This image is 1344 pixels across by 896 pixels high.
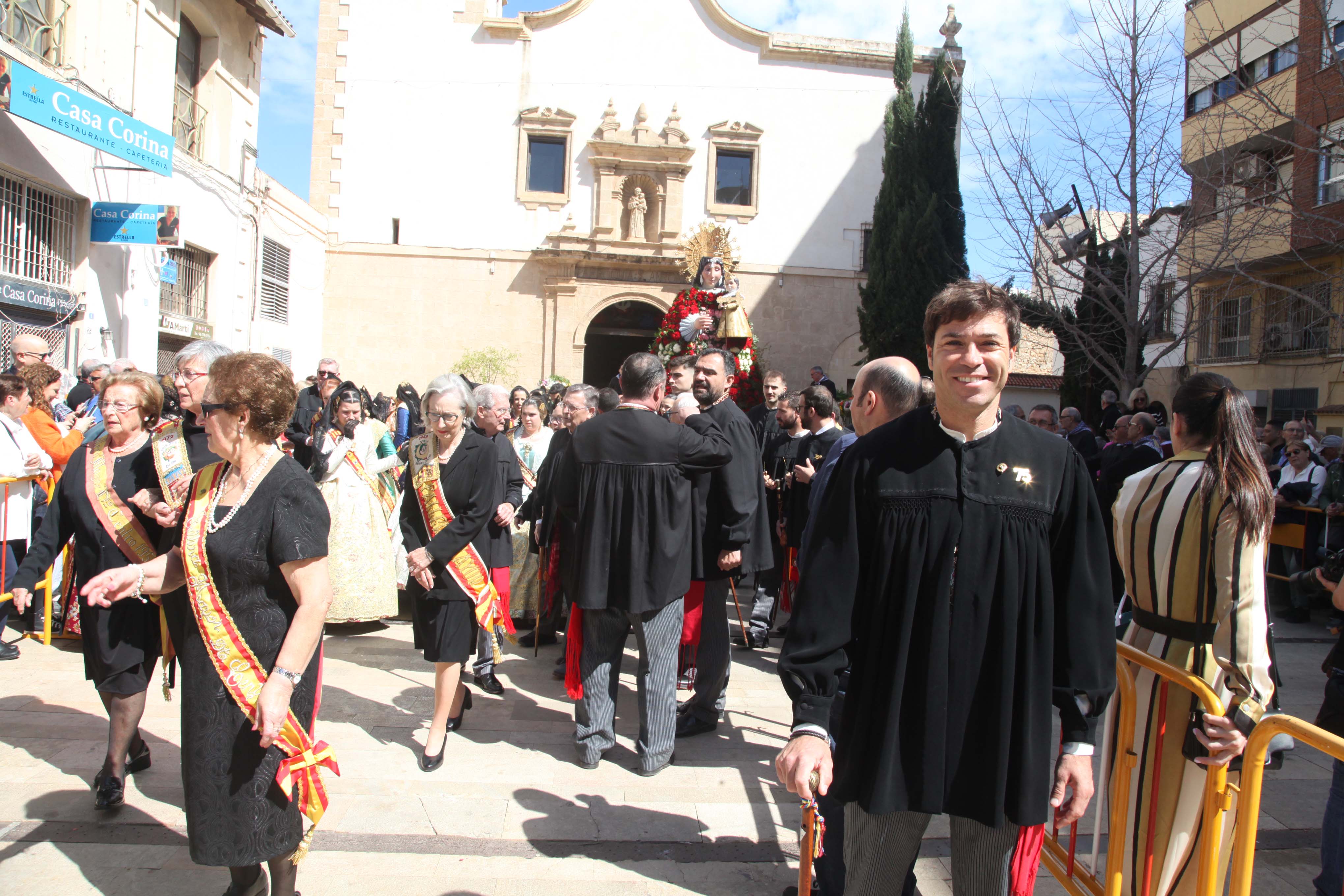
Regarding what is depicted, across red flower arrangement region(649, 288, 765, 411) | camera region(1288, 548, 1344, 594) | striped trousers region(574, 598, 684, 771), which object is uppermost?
red flower arrangement region(649, 288, 765, 411)

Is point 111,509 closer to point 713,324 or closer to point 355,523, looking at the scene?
point 355,523

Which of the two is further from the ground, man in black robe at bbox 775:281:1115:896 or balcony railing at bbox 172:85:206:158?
balcony railing at bbox 172:85:206:158

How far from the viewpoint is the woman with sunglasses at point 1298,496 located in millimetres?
8133

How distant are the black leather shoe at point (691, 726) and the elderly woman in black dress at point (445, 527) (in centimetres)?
121

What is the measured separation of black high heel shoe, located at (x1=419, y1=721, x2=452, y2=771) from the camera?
4.12m

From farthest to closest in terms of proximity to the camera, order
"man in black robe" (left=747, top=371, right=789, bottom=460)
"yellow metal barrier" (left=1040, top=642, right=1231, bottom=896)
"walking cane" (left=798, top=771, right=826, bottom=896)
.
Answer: "man in black robe" (left=747, top=371, right=789, bottom=460) < "yellow metal barrier" (left=1040, top=642, right=1231, bottom=896) < "walking cane" (left=798, top=771, right=826, bottom=896)

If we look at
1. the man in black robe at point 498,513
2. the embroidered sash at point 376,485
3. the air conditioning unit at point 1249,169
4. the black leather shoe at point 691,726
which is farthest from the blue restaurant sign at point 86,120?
the air conditioning unit at point 1249,169

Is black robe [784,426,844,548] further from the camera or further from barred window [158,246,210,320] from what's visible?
barred window [158,246,210,320]

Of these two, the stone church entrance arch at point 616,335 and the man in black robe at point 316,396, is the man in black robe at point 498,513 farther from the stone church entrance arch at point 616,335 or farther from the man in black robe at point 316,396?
the stone church entrance arch at point 616,335

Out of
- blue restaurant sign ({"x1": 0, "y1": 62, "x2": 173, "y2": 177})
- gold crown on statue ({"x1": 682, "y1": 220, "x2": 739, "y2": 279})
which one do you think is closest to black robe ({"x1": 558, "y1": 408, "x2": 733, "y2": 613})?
gold crown on statue ({"x1": 682, "y1": 220, "x2": 739, "y2": 279})

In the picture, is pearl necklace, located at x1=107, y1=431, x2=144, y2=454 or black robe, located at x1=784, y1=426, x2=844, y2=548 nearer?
pearl necklace, located at x1=107, y1=431, x2=144, y2=454

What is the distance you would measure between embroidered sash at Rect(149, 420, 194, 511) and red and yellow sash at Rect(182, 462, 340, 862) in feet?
3.35

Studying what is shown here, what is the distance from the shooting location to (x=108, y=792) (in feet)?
11.7

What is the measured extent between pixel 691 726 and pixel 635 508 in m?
1.32
